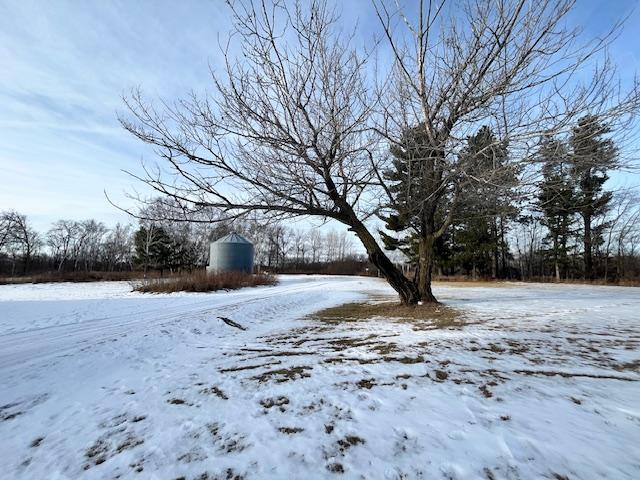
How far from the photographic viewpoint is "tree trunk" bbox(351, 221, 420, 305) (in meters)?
8.30

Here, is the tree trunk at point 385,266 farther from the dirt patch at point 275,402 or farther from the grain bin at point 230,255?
the grain bin at point 230,255

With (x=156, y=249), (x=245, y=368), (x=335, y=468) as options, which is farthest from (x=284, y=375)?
(x=156, y=249)

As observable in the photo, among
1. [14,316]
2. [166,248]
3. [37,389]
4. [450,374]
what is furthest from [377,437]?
[166,248]

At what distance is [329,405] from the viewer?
2760 millimetres

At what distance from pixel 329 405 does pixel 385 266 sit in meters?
5.88

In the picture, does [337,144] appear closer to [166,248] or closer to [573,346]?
[573,346]

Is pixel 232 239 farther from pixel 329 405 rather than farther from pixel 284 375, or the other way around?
pixel 329 405

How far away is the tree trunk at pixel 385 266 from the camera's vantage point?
8.30m

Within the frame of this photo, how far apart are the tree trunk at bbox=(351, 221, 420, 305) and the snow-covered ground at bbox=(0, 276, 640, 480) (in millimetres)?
2803

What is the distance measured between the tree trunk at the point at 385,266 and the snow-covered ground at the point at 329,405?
2.80 metres

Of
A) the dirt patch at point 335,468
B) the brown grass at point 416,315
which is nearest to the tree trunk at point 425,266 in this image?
the brown grass at point 416,315

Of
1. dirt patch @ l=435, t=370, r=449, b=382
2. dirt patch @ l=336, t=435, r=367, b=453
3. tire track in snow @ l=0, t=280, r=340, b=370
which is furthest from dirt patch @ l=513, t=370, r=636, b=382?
tire track in snow @ l=0, t=280, r=340, b=370

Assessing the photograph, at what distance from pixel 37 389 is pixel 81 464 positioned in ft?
6.86

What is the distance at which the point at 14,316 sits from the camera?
24.8 feet
